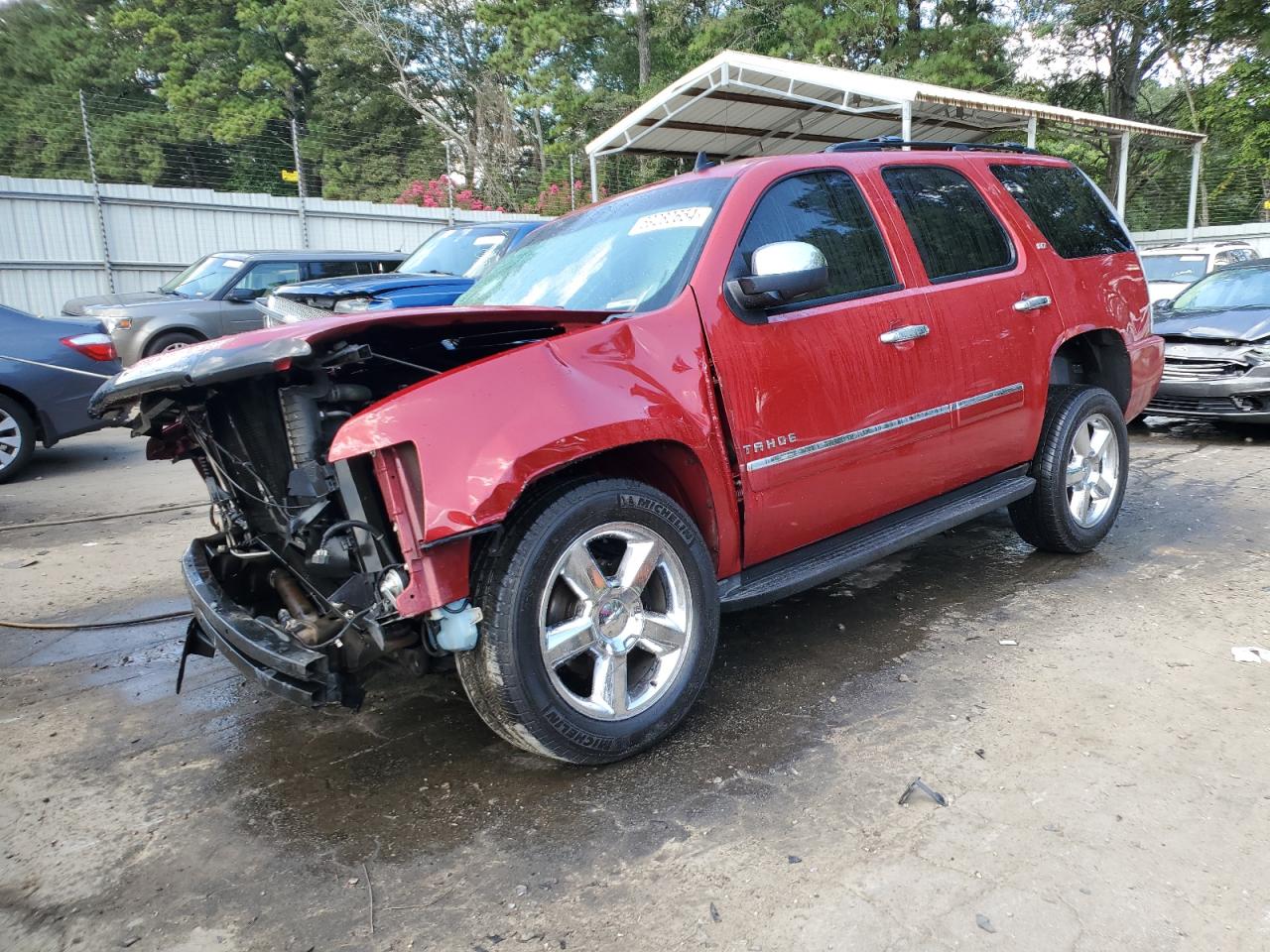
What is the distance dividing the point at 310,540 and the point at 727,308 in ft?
4.99

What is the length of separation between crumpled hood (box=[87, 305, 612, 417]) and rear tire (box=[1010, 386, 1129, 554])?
2.69 meters

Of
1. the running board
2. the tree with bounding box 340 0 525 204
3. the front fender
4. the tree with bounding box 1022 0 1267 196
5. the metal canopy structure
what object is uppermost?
the tree with bounding box 340 0 525 204

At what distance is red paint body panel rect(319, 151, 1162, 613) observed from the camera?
2463 millimetres

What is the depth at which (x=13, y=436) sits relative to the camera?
7.57 metres

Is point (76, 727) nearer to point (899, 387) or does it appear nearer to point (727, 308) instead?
point (727, 308)

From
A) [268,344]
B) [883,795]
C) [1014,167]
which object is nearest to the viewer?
[268,344]

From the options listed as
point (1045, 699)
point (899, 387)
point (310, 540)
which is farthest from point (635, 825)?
point (899, 387)

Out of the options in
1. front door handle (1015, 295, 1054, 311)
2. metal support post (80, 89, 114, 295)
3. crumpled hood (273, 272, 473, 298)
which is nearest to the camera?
front door handle (1015, 295, 1054, 311)

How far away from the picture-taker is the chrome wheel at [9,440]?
7539 mm

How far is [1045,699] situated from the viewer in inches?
125

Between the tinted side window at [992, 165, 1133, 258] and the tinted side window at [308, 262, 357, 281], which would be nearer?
the tinted side window at [992, 165, 1133, 258]

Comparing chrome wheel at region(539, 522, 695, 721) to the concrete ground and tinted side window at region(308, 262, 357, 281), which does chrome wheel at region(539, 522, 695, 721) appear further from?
tinted side window at region(308, 262, 357, 281)

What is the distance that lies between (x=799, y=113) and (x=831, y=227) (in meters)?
12.7

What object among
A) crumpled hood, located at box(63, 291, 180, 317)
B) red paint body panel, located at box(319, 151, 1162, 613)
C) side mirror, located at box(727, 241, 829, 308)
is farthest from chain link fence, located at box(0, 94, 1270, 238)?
side mirror, located at box(727, 241, 829, 308)
